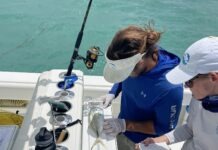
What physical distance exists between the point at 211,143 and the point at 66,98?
74 cm

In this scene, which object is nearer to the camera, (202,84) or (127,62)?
(202,84)

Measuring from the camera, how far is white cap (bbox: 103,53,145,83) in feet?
5.70

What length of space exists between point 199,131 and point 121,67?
484 millimetres

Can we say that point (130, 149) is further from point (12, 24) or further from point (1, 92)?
point (12, 24)

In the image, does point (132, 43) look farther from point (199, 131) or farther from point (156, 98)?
point (199, 131)

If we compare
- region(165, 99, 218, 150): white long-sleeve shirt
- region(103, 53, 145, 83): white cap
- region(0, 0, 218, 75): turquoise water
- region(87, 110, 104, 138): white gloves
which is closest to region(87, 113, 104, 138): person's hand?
region(87, 110, 104, 138): white gloves

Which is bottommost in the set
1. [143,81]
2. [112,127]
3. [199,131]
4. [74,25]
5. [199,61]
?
[199,131]

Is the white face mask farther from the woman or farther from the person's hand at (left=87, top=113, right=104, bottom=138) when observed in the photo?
the person's hand at (left=87, top=113, right=104, bottom=138)

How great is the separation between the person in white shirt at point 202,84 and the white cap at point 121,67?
22cm

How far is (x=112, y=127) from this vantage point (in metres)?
1.79

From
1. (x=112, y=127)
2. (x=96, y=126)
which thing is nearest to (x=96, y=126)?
(x=96, y=126)

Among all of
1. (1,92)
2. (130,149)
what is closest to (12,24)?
(1,92)

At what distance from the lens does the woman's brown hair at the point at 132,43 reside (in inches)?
68.6

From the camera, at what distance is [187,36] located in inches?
278
